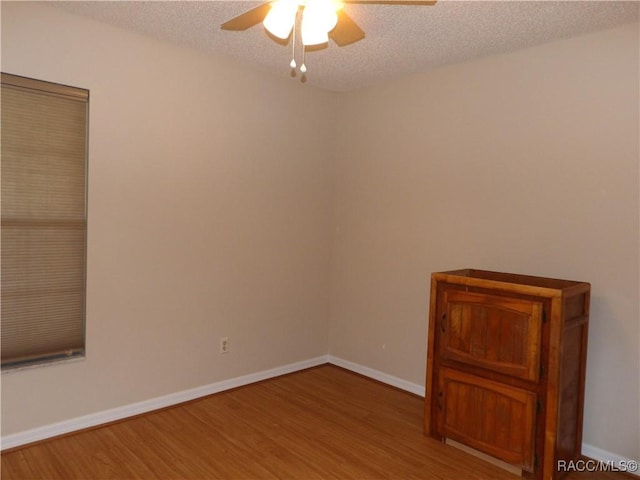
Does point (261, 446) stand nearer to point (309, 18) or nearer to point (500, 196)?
point (500, 196)

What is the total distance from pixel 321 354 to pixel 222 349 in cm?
106

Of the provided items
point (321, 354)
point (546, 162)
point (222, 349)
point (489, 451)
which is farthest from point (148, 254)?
point (546, 162)

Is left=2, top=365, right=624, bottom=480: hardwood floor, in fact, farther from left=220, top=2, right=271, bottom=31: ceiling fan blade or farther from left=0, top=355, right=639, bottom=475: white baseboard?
left=220, top=2, right=271, bottom=31: ceiling fan blade

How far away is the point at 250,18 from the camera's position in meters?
2.09

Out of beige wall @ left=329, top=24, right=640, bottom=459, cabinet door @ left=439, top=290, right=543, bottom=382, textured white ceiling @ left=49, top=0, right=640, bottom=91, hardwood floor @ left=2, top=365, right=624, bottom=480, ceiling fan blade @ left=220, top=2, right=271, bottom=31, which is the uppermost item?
textured white ceiling @ left=49, top=0, right=640, bottom=91

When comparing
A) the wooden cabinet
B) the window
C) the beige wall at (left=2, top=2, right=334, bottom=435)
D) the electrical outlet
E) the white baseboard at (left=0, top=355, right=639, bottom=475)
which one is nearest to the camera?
the wooden cabinet

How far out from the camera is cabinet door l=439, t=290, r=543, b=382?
8.10ft

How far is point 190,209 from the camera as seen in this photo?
3.28m

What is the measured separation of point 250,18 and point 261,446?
2256mm

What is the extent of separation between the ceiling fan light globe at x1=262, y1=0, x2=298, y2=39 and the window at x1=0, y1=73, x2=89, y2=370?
53.7 inches

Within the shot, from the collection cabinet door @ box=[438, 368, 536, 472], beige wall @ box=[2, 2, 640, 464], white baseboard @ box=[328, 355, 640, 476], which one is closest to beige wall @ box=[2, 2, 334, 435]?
beige wall @ box=[2, 2, 640, 464]

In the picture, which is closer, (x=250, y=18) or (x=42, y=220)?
(x=250, y=18)

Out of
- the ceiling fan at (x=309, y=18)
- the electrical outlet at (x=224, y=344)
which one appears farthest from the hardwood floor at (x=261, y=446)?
the ceiling fan at (x=309, y=18)

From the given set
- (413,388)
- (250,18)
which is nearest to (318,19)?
(250,18)
